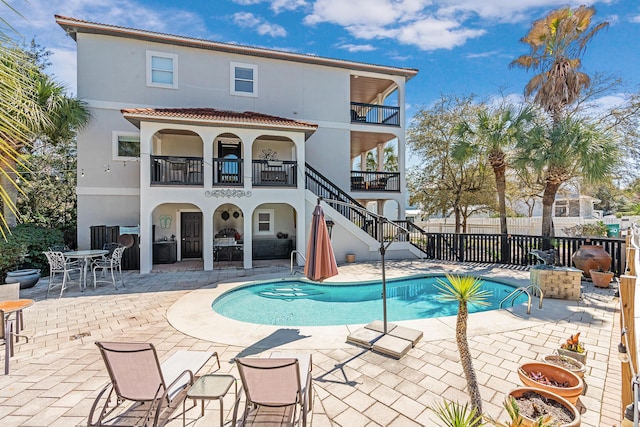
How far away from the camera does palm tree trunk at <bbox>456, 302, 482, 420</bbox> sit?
9.96 ft

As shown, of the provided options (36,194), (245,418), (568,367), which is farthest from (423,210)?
(36,194)

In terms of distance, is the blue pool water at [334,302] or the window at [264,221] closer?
the blue pool water at [334,302]

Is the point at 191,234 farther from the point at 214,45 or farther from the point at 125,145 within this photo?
the point at 214,45

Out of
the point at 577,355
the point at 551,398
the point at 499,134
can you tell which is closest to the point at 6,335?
the point at 551,398

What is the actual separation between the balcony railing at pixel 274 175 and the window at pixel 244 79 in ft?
14.4

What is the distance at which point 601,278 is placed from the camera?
8.94 meters

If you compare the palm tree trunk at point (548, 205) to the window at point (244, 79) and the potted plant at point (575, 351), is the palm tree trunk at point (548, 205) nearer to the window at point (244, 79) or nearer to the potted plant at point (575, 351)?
the potted plant at point (575, 351)

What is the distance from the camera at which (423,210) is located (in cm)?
2236

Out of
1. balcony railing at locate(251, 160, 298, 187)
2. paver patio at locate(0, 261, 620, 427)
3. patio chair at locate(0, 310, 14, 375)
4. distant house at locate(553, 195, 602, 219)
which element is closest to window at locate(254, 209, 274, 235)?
balcony railing at locate(251, 160, 298, 187)

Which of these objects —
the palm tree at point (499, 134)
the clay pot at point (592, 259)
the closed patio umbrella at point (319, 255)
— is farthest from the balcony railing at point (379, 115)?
the closed patio umbrella at point (319, 255)

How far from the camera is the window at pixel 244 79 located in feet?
49.9

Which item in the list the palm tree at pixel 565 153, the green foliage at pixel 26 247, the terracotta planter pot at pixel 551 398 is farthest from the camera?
the palm tree at pixel 565 153

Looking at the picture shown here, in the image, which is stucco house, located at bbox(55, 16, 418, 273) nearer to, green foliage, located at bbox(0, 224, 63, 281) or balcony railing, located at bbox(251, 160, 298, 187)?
balcony railing, located at bbox(251, 160, 298, 187)

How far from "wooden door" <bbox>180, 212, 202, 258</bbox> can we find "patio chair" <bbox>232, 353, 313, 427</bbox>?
13067 mm
